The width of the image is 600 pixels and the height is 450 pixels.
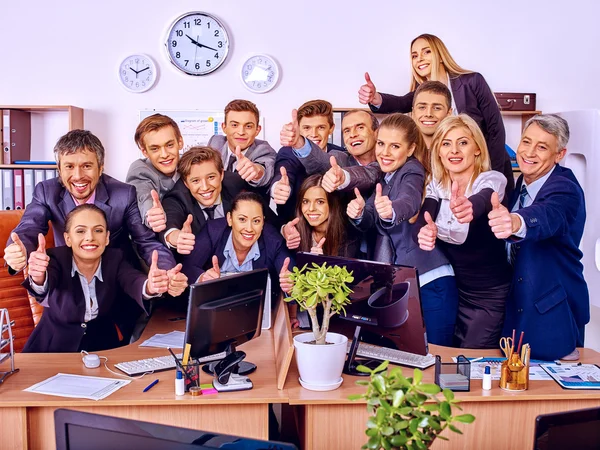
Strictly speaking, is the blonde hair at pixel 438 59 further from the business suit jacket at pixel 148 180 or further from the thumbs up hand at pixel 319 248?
the business suit jacket at pixel 148 180

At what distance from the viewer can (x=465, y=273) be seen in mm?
3303

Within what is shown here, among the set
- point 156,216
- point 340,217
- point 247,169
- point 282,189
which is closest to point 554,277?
point 340,217

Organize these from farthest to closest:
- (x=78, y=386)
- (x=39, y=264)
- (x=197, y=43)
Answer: (x=197, y=43), (x=39, y=264), (x=78, y=386)

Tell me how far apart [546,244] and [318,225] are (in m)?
1.19

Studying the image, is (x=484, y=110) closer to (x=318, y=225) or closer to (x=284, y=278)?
(x=318, y=225)

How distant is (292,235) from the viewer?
3.48 metres

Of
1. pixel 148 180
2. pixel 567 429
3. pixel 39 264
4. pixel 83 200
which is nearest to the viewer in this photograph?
pixel 567 429

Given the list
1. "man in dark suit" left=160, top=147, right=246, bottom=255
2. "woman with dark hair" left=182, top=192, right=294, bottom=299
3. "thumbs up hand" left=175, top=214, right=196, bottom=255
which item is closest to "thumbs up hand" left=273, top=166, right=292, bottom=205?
"woman with dark hair" left=182, top=192, right=294, bottom=299

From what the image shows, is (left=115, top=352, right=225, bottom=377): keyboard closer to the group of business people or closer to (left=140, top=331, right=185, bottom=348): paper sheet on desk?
(left=140, top=331, right=185, bottom=348): paper sheet on desk

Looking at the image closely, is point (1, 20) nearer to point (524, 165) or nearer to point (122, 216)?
point (122, 216)

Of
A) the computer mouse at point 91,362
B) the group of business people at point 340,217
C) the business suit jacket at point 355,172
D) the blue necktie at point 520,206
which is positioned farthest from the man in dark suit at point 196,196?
the blue necktie at point 520,206

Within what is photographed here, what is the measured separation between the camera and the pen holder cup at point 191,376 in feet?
7.53

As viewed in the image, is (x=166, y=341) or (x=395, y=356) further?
(x=166, y=341)

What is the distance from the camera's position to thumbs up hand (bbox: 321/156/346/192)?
3336 mm
